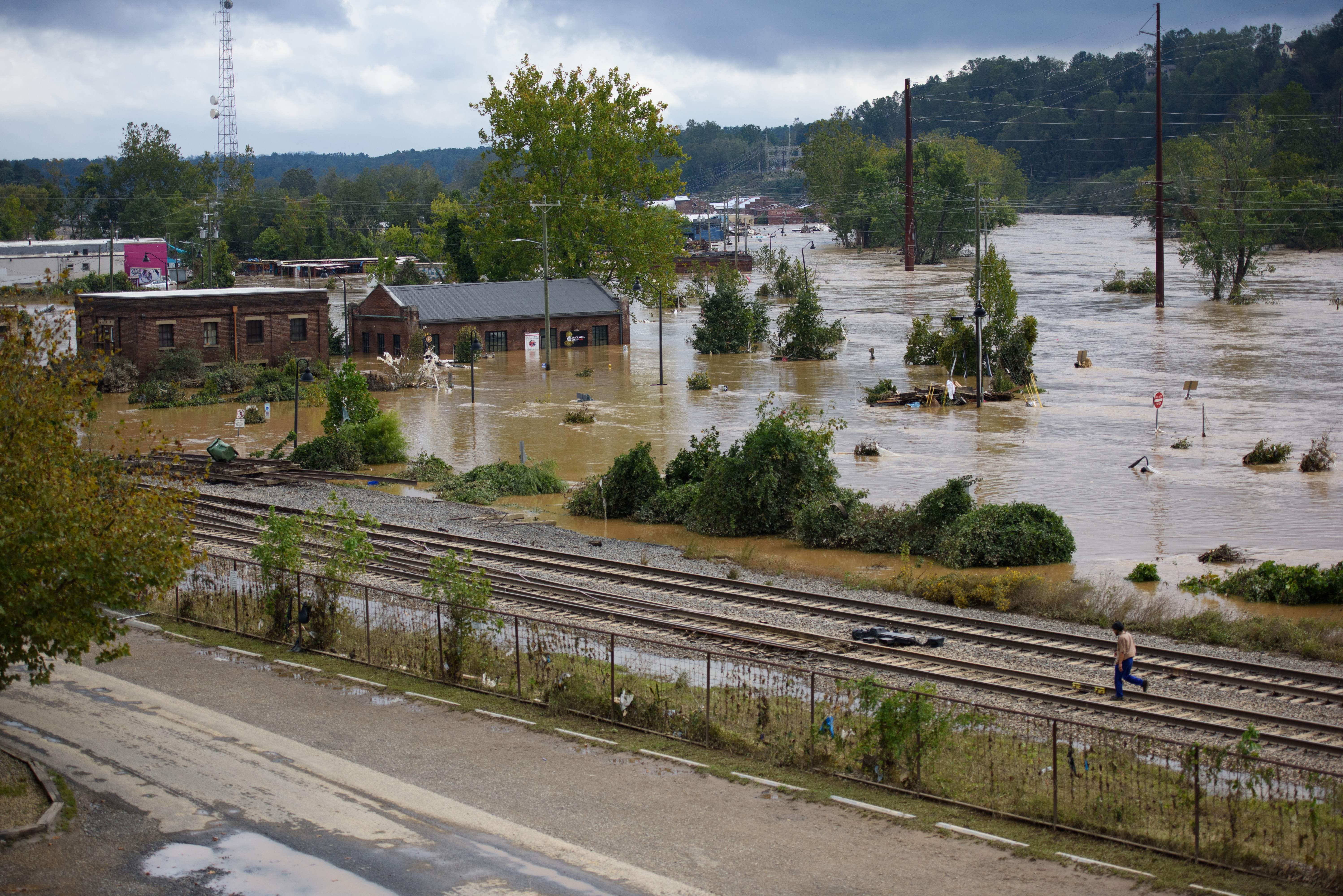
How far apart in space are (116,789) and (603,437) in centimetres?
3300

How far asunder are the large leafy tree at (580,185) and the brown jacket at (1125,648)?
71.3 meters

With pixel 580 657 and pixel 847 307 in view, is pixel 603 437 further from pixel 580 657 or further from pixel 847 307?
pixel 847 307

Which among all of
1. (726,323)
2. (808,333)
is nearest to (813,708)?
(808,333)

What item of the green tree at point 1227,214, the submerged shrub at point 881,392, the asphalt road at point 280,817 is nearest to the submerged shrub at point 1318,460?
the submerged shrub at point 881,392

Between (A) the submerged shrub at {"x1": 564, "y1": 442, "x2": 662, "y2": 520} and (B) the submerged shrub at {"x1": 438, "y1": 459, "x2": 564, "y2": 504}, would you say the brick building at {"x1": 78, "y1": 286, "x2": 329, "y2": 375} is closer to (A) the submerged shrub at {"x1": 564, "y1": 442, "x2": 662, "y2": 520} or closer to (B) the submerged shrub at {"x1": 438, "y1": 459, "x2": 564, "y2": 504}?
(B) the submerged shrub at {"x1": 438, "y1": 459, "x2": 564, "y2": 504}

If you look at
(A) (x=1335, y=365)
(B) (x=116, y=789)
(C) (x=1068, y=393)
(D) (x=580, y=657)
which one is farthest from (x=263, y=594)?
(A) (x=1335, y=365)

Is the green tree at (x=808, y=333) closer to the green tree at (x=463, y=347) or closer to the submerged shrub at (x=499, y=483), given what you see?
the green tree at (x=463, y=347)

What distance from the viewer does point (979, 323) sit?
4941 centimetres

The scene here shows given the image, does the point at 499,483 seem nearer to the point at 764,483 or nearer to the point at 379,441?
the point at 379,441

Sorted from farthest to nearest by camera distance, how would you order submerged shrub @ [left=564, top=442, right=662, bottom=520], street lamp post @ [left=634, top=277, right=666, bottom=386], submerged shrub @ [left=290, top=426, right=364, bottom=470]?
1. street lamp post @ [left=634, top=277, right=666, bottom=386]
2. submerged shrub @ [left=290, top=426, right=364, bottom=470]
3. submerged shrub @ [left=564, top=442, right=662, bottom=520]

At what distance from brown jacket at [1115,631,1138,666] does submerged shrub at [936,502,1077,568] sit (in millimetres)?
9065

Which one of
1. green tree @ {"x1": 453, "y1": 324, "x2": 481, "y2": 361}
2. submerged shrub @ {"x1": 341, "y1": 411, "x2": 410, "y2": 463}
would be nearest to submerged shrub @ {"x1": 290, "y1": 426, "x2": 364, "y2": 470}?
submerged shrub @ {"x1": 341, "y1": 411, "x2": 410, "y2": 463}

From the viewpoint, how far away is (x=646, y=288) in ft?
295

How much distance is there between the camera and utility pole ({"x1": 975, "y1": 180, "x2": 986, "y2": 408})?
49219 millimetres
